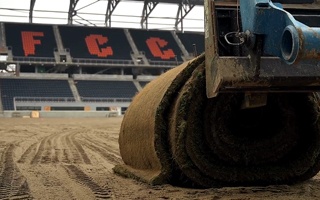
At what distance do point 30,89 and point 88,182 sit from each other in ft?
122

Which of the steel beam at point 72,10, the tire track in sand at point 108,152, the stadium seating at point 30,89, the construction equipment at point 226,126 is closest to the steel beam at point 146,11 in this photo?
the steel beam at point 72,10

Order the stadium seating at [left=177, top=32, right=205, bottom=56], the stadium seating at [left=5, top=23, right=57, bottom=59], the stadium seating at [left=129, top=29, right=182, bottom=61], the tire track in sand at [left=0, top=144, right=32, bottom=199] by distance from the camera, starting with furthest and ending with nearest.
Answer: the stadium seating at [left=177, top=32, right=205, bottom=56]
the stadium seating at [left=129, top=29, right=182, bottom=61]
the stadium seating at [left=5, top=23, right=57, bottom=59]
the tire track in sand at [left=0, top=144, right=32, bottom=199]

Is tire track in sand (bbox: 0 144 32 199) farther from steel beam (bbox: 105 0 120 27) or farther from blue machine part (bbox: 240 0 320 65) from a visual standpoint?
steel beam (bbox: 105 0 120 27)

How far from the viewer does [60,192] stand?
4402mm

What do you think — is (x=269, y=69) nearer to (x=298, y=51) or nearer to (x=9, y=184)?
(x=298, y=51)

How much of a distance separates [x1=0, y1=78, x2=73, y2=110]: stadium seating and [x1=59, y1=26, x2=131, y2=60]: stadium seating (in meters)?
5.55

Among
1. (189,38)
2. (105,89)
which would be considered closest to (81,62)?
(105,89)

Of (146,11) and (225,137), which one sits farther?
(146,11)

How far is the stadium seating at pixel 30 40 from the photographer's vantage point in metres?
45.5

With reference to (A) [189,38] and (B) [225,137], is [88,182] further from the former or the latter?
(A) [189,38]

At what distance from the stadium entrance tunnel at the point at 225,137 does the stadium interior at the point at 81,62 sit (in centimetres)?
3493

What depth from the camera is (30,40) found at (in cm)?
4662

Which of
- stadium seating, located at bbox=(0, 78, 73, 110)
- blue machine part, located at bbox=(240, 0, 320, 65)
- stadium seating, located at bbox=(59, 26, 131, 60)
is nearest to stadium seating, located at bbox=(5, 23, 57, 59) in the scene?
stadium seating, located at bbox=(59, 26, 131, 60)

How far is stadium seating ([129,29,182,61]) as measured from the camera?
166ft
